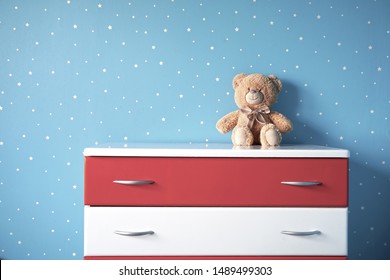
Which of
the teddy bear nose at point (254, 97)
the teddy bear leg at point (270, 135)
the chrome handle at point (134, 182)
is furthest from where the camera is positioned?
the teddy bear nose at point (254, 97)

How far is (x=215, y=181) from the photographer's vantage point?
68.4 inches

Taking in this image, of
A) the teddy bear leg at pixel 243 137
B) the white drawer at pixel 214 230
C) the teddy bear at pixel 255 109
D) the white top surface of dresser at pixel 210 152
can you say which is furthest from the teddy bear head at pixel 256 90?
the white drawer at pixel 214 230

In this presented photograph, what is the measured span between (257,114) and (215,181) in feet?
1.65

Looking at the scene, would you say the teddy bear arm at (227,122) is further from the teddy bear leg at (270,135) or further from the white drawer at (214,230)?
the white drawer at (214,230)

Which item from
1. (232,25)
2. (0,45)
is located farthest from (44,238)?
(232,25)

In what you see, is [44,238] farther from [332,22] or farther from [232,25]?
[332,22]

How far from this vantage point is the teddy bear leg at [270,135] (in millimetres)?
1978

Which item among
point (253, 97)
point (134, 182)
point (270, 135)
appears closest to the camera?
point (134, 182)

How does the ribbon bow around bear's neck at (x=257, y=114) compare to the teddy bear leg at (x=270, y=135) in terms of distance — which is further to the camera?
the ribbon bow around bear's neck at (x=257, y=114)

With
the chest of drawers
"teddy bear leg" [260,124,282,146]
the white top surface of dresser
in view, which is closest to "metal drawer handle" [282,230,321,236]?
the chest of drawers

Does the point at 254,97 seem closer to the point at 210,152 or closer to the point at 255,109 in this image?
the point at 255,109

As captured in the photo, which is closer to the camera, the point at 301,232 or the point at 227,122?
the point at 301,232

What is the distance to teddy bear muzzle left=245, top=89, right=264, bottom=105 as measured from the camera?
2.08 meters

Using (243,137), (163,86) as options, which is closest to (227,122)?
(243,137)
